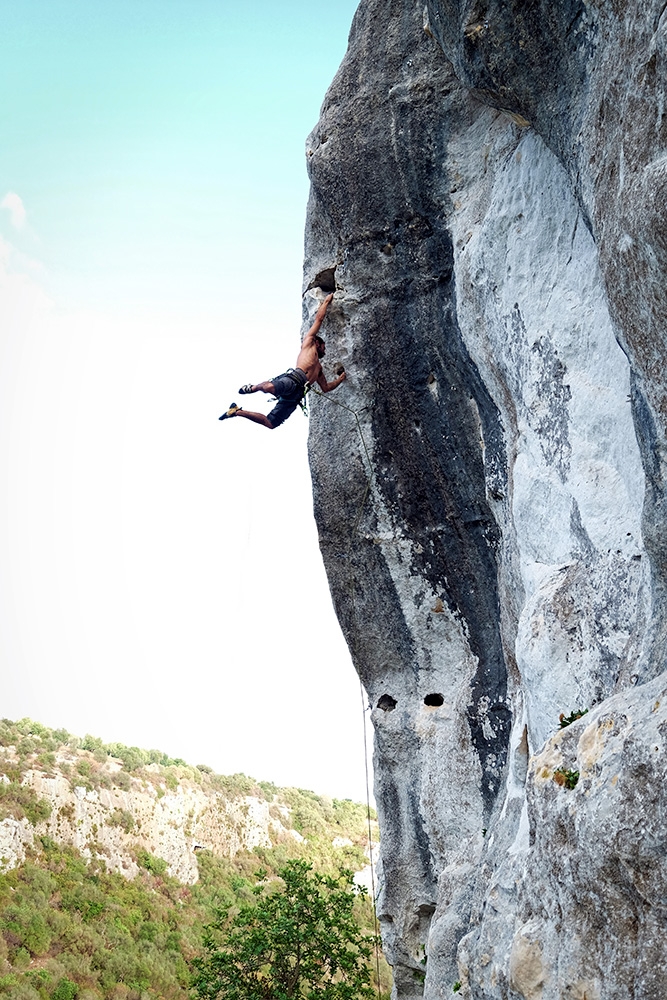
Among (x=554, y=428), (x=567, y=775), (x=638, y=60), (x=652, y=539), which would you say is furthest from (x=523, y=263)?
(x=567, y=775)

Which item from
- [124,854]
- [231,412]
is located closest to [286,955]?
[231,412]

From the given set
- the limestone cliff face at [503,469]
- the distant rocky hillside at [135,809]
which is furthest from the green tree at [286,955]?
the distant rocky hillside at [135,809]

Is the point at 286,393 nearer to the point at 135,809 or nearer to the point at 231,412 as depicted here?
the point at 231,412

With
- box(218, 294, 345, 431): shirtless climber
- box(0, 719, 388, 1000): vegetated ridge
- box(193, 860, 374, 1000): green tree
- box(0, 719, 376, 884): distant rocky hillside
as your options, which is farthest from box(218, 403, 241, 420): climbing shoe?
box(0, 719, 376, 884): distant rocky hillside

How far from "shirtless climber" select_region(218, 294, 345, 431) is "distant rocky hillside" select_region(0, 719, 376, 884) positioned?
692 inches

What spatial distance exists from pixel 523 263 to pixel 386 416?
2.96 meters

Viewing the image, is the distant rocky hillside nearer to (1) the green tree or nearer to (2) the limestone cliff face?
(1) the green tree

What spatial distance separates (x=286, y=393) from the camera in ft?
30.7

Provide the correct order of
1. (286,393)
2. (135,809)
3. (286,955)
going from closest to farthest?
(286,393) → (286,955) → (135,809)

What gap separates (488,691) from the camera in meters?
8.97

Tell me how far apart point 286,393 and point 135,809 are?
68.4 ft

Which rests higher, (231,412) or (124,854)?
(231,412)

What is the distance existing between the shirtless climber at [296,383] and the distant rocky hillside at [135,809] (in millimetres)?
17584

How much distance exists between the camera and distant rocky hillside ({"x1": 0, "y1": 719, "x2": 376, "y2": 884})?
23.9m
